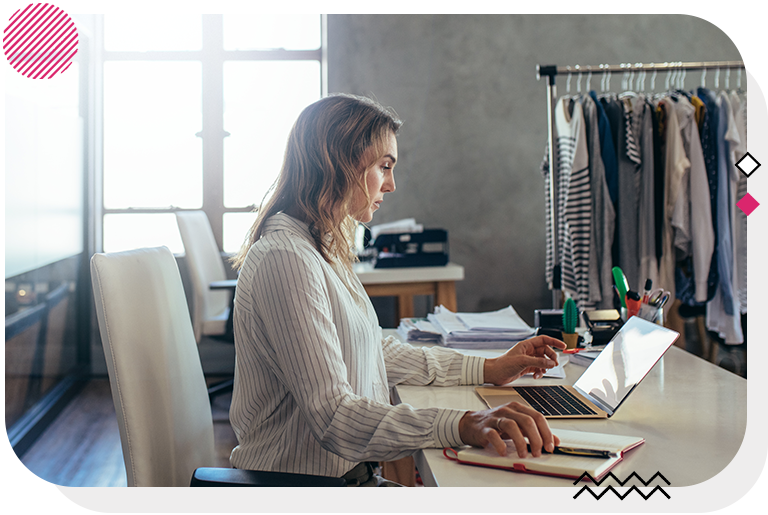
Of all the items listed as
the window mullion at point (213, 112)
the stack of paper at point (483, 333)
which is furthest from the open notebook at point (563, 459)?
the window mullion at point (213, 112)

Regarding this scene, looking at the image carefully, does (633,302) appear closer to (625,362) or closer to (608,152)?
(625,362)

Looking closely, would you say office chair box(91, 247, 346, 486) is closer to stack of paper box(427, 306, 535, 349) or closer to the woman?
the woman

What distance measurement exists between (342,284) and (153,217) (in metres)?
0.55

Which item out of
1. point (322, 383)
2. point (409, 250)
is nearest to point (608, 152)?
point (409, 250)

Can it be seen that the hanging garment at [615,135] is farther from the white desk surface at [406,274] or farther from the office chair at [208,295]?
the office chair at [208,295]

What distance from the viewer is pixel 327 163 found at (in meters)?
0.83

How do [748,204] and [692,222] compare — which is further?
[692,222]

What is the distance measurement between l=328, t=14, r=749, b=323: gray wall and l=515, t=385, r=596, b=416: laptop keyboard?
604mm

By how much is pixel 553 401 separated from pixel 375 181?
44cm

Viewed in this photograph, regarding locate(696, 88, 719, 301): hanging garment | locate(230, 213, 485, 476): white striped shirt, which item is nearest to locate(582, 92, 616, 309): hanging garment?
locate(696, 88, 719, 301): hanging garment

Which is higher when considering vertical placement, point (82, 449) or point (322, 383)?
point (322, 383)

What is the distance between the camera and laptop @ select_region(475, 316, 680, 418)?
783 millimetres
